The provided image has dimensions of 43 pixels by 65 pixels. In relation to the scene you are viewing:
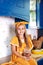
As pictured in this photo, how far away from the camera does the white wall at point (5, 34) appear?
7.22ft

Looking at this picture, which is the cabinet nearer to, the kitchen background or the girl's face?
the kitchen background

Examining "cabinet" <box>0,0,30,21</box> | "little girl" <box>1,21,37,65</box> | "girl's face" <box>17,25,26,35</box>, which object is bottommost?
"little girl" <box>1,21,37,65</box>

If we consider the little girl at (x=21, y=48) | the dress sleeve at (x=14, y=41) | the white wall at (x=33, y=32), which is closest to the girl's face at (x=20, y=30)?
the little girl at (x=21, y=48)

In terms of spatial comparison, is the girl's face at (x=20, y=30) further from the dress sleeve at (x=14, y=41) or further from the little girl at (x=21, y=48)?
the dress sleeve at (x=14, y=41)

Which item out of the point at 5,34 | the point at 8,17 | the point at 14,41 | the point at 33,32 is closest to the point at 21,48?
the point at 14,41

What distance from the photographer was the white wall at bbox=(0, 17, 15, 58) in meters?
2.20

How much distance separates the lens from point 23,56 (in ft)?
6.76

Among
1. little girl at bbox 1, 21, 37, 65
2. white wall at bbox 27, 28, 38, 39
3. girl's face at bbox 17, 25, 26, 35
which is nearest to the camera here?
little girl at bbox 1, 21, 37, 65

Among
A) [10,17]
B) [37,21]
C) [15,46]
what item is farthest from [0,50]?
[37,21]

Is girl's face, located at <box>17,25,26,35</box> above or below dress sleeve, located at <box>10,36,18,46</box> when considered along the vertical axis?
above

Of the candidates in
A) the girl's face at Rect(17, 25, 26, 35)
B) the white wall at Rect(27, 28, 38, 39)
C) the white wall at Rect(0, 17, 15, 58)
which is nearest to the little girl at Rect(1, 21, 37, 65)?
the girl's face at Rect(17, 25, 26, 35)

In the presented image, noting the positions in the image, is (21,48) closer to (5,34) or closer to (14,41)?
(14,41)

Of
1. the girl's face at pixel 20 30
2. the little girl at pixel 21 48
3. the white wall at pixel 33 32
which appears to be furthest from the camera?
the white wall at pixel 33 32

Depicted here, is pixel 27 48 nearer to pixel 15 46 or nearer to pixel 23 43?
pixel 23 43
